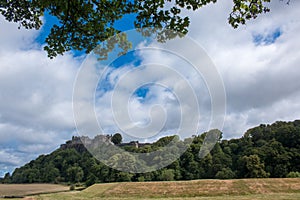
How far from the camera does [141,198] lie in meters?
35.7

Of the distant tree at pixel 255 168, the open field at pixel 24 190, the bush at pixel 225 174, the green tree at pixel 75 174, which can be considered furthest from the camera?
the green tree at pixel 75 174

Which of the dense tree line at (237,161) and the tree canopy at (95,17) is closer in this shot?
the tree canopy at (95,17)

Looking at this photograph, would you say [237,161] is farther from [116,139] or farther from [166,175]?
[116,139]

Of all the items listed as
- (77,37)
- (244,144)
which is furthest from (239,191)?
(244,144)

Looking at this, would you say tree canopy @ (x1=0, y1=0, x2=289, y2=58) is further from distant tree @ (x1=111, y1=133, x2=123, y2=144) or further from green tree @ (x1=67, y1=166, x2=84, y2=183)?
distant tree @ (x1=111, y1=133, x2=123, y2=144)

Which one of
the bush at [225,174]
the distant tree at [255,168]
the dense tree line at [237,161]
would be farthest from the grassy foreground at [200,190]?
the bush at [225,174]

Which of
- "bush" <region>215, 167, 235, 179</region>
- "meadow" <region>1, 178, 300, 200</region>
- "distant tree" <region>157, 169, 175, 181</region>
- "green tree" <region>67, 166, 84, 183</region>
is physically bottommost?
"meadow" <region>1, 178, 300, 200</region>

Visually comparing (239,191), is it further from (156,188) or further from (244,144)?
(244,144)

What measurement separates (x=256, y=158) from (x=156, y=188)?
27901mm

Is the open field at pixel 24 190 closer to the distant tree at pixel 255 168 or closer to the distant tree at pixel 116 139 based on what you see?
the distant tree at pixel 116 139

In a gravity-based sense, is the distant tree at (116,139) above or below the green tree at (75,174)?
above

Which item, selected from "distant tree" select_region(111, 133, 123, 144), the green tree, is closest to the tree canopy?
the green tree

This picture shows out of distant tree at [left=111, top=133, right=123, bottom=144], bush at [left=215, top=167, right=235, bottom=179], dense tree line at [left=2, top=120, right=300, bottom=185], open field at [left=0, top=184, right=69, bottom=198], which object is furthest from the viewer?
distant tree at [left=111, top=133, right=123, bottom=144]

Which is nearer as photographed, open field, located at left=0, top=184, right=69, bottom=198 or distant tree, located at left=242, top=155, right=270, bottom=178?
open field, located at left=0, top=184, right=69, bottom=198
